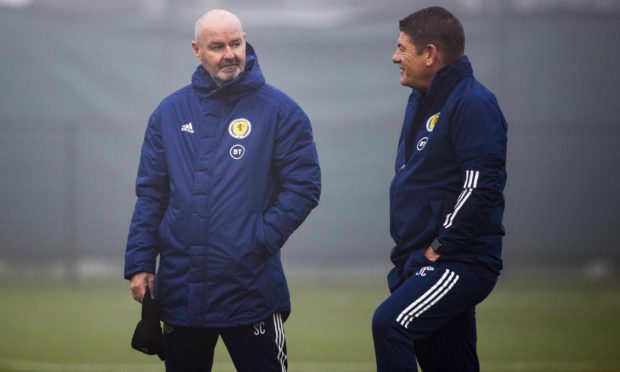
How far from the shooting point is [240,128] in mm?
4859

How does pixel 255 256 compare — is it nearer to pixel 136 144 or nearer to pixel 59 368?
pixel 59 368

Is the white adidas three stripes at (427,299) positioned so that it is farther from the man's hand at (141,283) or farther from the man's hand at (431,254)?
the man's hand at (141,283)

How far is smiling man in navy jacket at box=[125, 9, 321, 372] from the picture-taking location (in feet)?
15.6

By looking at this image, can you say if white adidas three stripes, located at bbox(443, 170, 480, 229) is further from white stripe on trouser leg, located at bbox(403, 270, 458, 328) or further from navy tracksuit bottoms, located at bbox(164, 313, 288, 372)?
navy tracksuit bottoms, located at bbox(164, 313, 288, 372)

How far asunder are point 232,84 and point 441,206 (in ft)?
3.14

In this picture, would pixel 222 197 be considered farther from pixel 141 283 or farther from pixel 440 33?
pixel 440 33

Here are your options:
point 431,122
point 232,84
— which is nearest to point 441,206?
point 431,122

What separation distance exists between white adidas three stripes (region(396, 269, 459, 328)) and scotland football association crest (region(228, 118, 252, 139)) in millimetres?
939

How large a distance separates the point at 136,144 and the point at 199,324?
9.36 m

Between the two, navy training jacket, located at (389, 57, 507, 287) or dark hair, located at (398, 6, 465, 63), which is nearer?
navy training jacket, located at (389, 57, 507, 287)

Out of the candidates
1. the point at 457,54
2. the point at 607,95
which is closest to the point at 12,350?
the point at 457,54

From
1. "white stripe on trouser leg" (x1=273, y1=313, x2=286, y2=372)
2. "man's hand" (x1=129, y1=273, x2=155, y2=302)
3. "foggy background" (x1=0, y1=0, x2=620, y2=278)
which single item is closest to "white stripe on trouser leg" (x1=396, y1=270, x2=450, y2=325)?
"white stripe on trouser leg" (x1=273, y1=313, x2=286, y2=372)

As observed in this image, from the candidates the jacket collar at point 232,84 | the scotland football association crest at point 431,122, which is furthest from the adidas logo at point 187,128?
the scotland football association crest at point 431,122

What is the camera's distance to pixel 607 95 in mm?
13781
